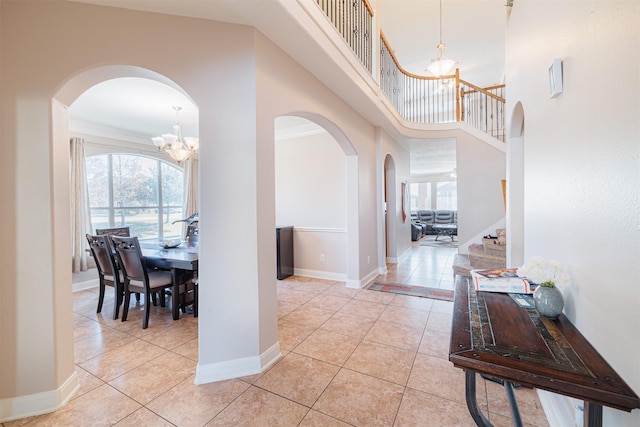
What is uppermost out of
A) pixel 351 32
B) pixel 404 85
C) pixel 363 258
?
pixel 404 85

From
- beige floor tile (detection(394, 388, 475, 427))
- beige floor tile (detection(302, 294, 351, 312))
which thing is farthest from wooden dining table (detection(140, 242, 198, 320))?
beige floor tile (detection(394, 388, 475, 427))

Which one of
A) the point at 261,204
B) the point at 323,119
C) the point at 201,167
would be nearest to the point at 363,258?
the point at 323,119

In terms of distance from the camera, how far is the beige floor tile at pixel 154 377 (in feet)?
6.16

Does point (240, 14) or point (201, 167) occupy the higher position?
point (240, 14)

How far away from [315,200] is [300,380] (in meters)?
3.13

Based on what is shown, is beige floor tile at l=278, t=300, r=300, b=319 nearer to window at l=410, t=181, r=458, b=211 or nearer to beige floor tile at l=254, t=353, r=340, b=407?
beige floor tile at l=254, t=353, r=340, b=407

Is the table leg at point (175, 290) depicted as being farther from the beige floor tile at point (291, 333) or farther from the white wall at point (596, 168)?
the white wall at point (596, 168)

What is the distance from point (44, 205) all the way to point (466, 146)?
238 inches

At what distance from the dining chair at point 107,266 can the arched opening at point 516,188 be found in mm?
4256

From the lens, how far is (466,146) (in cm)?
528

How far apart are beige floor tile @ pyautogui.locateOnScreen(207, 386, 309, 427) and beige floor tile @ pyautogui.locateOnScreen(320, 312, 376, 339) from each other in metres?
1.06

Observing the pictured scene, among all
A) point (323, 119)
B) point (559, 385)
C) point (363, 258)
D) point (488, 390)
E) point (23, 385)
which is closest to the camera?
point (559, 385)

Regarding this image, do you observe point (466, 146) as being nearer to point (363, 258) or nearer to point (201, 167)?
point (363, 258)

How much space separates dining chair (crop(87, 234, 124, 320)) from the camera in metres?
3.07
